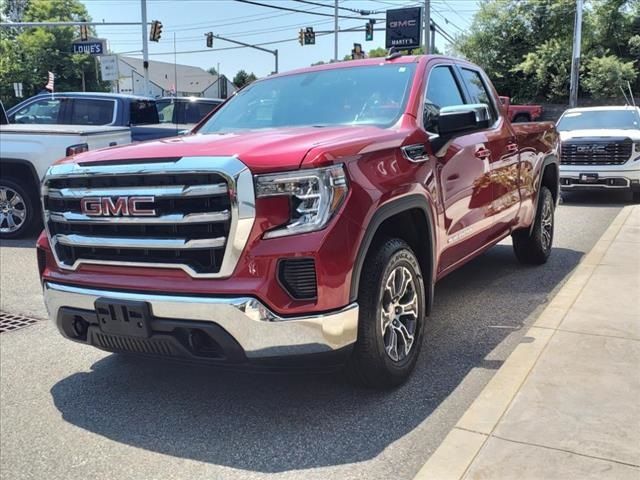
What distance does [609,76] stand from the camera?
3294cm

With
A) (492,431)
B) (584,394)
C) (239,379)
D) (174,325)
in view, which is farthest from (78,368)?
(584,394)

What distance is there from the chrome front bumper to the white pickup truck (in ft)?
18.4

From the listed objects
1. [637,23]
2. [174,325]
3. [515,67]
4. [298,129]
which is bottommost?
[174,325]

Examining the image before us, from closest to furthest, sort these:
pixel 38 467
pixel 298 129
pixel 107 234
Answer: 1. pixel 38 467
2. pixel 107 234
3. pixel 298 129

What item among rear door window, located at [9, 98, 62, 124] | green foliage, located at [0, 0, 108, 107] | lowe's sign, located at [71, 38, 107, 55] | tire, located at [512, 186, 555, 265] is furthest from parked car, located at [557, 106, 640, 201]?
green foliage, located at [0, 0, 108, 107]

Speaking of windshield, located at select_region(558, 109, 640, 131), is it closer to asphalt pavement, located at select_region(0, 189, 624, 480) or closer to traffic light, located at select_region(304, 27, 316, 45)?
asphalt pavement, located at select_region(0, 189, 624, 480)

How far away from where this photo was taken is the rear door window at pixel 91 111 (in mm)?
10539

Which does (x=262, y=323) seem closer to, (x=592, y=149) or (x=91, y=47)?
(x=592, y=149)

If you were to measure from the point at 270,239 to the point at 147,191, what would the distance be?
70 centimetres

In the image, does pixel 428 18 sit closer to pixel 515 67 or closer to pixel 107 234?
pixel 515 67

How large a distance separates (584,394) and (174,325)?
2227 millimetres

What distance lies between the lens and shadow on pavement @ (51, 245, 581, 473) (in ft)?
10.3

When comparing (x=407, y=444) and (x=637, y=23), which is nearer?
(x=407, y=444)

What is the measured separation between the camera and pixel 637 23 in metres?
35.0
